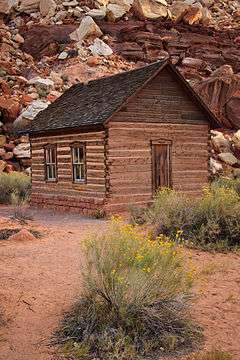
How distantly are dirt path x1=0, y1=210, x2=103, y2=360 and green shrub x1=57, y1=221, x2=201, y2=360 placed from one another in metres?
0.35

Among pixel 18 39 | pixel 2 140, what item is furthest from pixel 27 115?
pixel 18 39

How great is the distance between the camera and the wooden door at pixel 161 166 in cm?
1709

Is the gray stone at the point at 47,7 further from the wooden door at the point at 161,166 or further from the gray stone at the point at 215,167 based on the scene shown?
the wooden door at the point at 161,166

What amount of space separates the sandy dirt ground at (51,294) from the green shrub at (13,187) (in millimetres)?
11272

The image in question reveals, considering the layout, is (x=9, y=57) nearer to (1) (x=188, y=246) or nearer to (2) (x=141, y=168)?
(2) (x=141, y=168)

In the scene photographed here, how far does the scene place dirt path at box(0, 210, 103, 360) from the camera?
534cm

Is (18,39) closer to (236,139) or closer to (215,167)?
(236,139)

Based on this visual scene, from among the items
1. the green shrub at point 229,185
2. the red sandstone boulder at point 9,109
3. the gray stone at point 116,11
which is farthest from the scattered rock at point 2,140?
the gray stone at point 116,11

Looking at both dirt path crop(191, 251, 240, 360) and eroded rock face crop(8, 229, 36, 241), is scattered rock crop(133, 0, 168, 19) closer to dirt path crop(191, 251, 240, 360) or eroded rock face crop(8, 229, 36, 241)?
eroded rock face crop(8, 229, 36, 241)

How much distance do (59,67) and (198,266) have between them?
34.4 m

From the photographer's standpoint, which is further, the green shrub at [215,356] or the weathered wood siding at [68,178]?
the weathered wood siding at [68,178]

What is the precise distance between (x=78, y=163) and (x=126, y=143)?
216 cm

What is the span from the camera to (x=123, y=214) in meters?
16.0

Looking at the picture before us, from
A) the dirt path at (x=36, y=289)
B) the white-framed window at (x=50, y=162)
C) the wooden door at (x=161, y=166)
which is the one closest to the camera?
the dirt path at (x=36, y=289)
